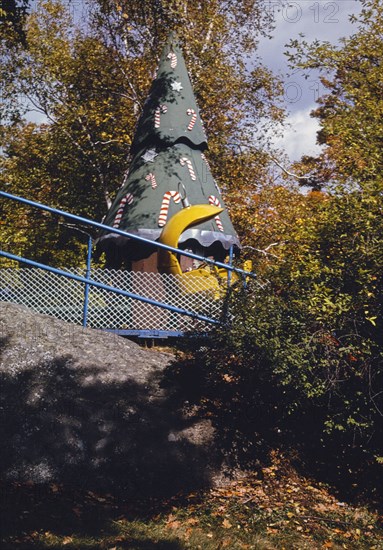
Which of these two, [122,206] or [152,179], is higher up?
[152,179]

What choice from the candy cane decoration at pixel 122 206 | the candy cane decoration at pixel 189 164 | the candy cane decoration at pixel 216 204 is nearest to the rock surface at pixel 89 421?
the candy cane decoration at pixel 122 206

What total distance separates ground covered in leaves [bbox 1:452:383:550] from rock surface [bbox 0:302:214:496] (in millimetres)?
293

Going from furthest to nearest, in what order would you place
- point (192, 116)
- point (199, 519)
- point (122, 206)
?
point (192, 116) → point (122, 206) → point (199, 519)

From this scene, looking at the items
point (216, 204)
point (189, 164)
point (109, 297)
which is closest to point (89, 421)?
point (109, 297)

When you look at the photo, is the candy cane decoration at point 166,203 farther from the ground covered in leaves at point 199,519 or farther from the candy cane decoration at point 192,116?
the ground covered in leaves at point 199,519

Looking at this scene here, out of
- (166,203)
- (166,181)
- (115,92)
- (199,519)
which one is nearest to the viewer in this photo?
(199,519)

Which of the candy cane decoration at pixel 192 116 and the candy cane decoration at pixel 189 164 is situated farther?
the candy cane decoration at pixel 192 116

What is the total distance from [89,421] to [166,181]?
6534 mm

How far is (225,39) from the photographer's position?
70.8 ft

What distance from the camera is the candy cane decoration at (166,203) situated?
12562 millimetres

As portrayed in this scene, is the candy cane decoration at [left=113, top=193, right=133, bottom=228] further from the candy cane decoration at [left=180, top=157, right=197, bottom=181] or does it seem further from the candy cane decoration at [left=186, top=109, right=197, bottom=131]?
the candy cane decoration at [left=186, top=109, right=197, bottom=131]

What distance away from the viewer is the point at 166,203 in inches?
505

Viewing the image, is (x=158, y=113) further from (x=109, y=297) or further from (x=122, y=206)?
(x=109, y=297)

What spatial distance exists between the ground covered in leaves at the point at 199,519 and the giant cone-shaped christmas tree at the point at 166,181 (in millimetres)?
6077
